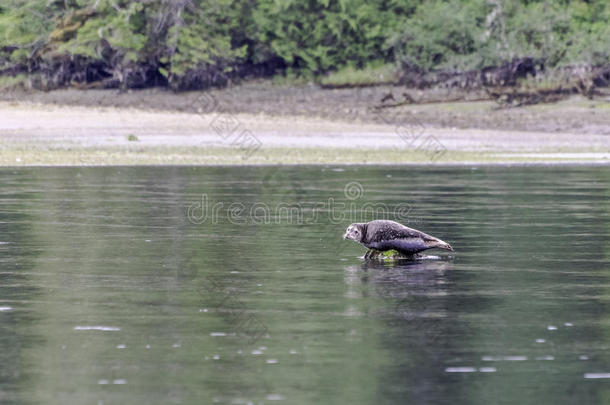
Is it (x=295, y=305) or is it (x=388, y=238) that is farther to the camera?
(x=388, y=238)

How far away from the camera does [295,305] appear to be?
1136 centimetres

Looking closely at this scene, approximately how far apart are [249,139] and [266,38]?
16.9 m

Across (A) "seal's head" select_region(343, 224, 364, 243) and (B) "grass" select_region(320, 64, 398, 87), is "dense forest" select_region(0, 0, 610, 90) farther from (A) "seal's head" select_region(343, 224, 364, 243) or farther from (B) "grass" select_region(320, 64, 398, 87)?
(A) "seal's head" select_region(343, 224, 364, 243)

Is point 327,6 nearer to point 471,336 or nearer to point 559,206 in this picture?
point 559,206

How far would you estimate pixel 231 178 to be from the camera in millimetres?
29703

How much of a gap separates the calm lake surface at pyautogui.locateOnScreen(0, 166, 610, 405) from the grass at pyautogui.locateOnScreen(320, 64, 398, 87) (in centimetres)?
3438

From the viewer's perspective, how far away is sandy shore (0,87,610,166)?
123 ft

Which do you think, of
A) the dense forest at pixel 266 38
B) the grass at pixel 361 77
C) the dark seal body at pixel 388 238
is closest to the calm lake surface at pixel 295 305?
the dark seal body at pixel 388 238

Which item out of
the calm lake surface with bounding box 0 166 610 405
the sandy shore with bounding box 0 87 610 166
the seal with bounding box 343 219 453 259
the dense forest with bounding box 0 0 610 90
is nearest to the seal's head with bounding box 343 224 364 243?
the seal with bounding box 343 219 453 259

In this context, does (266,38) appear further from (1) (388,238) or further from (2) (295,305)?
(2) (295,305)

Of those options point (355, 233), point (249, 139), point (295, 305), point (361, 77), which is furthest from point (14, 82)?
point (295, 305)

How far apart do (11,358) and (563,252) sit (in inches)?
314

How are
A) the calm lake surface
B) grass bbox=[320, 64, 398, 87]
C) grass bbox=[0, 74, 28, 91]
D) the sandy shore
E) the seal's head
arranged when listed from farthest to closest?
1. grass bbox=[0, 74, 28, 91]
2. grass bbox=[320, 64, 398, 87]
3. the sandy shore
4. the seal's head
5. the calm lake surface

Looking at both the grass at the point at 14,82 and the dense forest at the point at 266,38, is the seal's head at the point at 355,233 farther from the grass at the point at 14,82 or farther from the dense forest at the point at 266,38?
the grass at the point at 14,82
